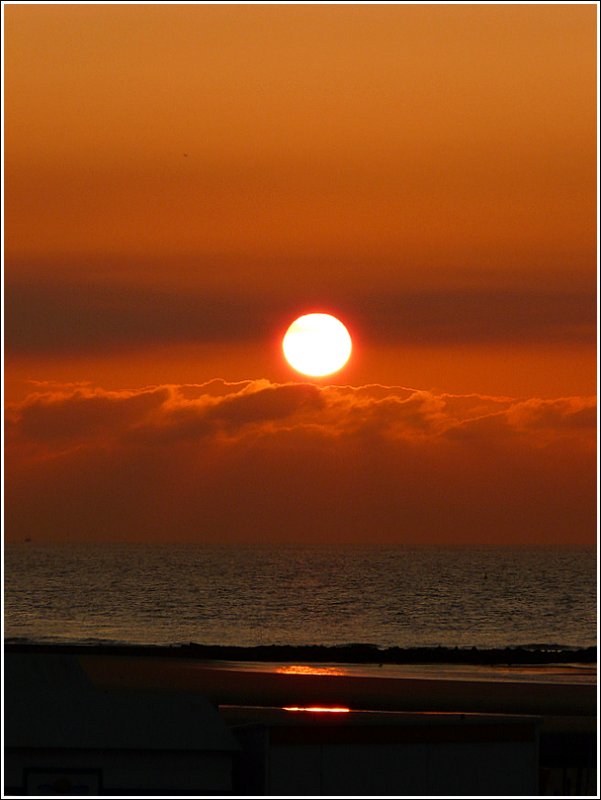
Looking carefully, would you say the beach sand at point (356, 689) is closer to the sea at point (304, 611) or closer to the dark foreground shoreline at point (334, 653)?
the dark foreground shoreline at point (334, 653)

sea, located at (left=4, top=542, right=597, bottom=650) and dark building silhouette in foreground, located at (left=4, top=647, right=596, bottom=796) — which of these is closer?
dark building silhouette in foreground, located at (left=4, top=647, right=596, bottom=796)

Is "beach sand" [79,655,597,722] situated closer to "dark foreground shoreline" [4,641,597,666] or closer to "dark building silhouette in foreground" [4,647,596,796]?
"dark foreground shoreline" [4,641,597,666]

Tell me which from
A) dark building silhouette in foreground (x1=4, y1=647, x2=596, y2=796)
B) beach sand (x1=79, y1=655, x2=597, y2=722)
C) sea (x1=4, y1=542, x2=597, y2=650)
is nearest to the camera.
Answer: dark building silhouette in foreground (x1=4, y1=647, x2=596, y2=796)

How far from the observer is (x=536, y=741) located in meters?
27.4

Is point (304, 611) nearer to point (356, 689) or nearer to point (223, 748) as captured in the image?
point (356, 689)

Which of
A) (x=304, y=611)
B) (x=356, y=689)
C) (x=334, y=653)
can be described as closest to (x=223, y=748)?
(x=356, y=689)

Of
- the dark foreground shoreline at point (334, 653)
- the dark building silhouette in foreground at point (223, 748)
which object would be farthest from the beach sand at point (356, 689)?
the dark building silhouette in foreground at point (223, 748)

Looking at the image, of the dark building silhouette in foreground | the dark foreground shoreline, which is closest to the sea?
the dark foreground shoreline

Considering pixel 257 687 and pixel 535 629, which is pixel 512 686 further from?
pixel 535 629

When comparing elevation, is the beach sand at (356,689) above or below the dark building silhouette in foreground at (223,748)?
above

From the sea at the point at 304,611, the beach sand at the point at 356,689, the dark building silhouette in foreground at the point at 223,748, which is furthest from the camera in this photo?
the sea at the point at 304,611

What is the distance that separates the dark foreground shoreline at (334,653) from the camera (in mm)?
90188

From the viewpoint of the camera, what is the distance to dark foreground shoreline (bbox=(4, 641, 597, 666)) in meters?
90.2

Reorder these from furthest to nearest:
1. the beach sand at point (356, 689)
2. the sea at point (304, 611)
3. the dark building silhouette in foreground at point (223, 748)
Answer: the sea at point (304, 611), the beach sand at point (356, 689), the dark building silhouette in foreground at point (223, 748)
